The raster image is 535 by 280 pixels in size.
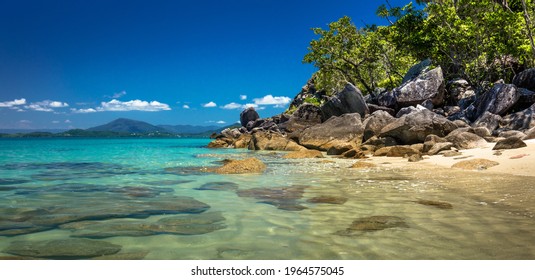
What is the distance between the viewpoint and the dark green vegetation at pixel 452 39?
74.0 ft

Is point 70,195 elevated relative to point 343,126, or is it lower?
lower

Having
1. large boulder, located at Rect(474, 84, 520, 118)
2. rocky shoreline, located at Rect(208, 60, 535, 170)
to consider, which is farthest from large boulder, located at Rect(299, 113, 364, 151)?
large boulder, located at Rect(474, 84, 520, 118)

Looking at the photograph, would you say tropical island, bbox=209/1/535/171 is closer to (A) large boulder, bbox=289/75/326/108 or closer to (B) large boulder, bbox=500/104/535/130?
(B) large boulder, bbox=500/104/535/130

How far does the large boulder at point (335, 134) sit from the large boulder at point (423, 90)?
6334mm

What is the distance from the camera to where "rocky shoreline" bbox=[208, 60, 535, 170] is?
1490cm

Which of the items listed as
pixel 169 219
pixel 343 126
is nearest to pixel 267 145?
pixel 343 126

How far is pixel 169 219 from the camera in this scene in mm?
5004

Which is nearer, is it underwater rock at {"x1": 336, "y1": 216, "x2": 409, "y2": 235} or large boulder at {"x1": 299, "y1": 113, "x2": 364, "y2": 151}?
underwater rock at {"x1": 336, "y1": 216, "x2": 409, "y2": 235}

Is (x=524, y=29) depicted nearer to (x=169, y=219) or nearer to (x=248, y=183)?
(x=248, y=183)

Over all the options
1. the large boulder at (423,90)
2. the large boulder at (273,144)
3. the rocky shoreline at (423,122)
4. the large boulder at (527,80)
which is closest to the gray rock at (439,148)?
the rocky shoreline at (423,122)

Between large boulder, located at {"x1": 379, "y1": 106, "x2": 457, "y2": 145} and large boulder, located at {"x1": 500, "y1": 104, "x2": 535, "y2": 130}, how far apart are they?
307 centimetres

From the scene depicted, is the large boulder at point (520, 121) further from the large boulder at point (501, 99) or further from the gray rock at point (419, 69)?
the gray rock at point (419, 69)

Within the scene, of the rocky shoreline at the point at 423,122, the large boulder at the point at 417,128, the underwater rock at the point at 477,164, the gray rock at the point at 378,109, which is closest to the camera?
the underwater rock at the point at 477,164
